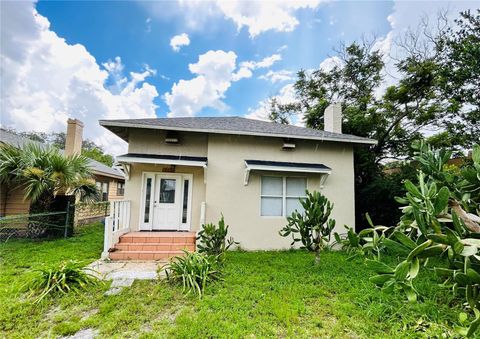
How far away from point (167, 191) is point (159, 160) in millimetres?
1365

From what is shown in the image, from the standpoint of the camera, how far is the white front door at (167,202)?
308 inches

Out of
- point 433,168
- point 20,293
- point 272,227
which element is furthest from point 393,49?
point 20,293

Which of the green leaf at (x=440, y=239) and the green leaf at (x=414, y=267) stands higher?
the green leaf at (x=440, y=239)

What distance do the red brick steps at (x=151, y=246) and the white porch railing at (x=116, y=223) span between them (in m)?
0.20

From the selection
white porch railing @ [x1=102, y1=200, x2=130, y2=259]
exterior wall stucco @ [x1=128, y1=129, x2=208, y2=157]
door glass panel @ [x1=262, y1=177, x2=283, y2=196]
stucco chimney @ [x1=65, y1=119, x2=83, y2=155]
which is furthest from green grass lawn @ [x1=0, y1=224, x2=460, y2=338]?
stucco chimney @ [x1=65, y1=119, x2=83, y2=155]

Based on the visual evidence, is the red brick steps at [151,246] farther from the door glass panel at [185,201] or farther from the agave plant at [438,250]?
the agave plant at [438,250]

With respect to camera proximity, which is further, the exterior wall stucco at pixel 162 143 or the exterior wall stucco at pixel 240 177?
the exterior wall stucco at pixel 162 143

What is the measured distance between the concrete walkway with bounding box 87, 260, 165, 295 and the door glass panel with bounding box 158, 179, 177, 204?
2.33 m

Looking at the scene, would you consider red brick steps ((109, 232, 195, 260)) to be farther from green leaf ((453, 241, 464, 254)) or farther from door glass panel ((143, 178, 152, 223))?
green leaf ((453, 241, 464, 254))

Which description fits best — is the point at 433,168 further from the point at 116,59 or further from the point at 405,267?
the point at 116,59

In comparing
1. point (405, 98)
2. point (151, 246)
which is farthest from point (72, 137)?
point (405, 98)

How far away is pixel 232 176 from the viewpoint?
7.72m

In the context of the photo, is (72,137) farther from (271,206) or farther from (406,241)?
(406,241)

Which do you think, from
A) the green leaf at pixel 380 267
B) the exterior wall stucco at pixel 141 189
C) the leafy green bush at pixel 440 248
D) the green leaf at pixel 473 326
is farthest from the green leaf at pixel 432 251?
the exterior wall stucco at pixel 141 189
